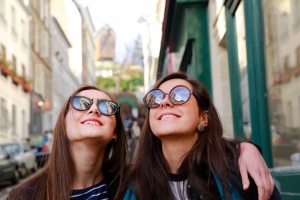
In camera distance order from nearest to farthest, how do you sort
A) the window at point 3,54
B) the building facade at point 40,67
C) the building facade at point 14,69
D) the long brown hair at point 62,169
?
the long brown hair at point 62,169 < the window at point 3,54 < the building facade at point 14,69 < the building facade at point 40,67

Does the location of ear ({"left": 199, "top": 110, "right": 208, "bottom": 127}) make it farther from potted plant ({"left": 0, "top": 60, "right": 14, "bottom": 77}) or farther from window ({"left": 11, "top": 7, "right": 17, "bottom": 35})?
window ({"left": 11, "top": 7, "right": 17, "bottom": 35})

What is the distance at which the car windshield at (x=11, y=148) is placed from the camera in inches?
603

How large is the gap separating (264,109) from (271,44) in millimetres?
621

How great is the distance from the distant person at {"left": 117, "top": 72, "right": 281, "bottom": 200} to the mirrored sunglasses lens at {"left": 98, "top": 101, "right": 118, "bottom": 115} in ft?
0.67

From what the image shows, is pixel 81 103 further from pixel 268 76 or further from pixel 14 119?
pixel 14 119

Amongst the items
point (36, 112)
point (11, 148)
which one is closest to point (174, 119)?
point (11, 148)

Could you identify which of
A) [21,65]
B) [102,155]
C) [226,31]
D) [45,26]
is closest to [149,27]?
[21,65]


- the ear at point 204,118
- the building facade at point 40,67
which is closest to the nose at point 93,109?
the ear at point 204,118

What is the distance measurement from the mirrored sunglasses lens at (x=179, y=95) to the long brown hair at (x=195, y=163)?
0.07 m

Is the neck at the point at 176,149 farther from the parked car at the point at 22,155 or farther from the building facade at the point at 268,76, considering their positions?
the parked car at the point at 22,155

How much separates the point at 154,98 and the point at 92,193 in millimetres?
621

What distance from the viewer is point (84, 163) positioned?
2.55 m

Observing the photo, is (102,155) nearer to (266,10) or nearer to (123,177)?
(123,177)

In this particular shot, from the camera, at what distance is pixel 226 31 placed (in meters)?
6.21
